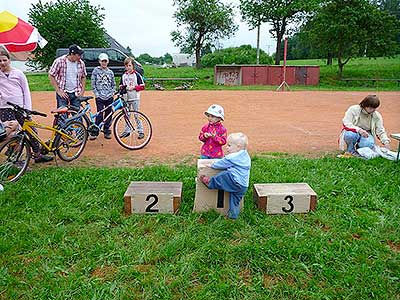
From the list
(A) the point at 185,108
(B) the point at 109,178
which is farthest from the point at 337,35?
(B) the point at 109,178

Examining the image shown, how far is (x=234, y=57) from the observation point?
3078cm

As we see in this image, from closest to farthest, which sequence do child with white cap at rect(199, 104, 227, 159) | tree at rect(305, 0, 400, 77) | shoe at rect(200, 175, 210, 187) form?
shoe at rect(200, 175, 210, 187)
child with white cap at rect(199, 104, 227, 159)
tree at rect(305, 0, 400, 77)

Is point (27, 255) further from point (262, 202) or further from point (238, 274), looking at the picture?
point (262, 202)

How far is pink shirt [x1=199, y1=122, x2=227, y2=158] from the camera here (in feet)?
13.4

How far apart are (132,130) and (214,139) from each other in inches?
91.8

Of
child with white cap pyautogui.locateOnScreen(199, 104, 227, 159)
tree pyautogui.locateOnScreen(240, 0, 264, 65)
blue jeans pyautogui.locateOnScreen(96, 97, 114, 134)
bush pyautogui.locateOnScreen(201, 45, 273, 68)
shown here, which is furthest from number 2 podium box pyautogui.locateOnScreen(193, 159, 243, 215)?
bush pyautogui.locateOnScreen(201, 45, 273, 68)

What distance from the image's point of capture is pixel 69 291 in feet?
8.13

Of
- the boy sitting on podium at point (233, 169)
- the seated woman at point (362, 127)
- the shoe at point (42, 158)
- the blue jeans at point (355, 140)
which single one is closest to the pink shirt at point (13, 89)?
the shoe at point (42, 158)

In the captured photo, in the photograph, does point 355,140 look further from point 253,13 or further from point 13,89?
Result: point 253,13

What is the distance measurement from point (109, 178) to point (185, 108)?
22.9 feet

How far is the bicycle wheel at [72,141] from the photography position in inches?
201

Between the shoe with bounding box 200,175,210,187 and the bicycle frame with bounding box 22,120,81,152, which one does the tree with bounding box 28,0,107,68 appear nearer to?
the bicycle frame with bounding box 22,120,81,152

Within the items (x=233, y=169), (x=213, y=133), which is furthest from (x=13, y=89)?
(x=233, y=169)

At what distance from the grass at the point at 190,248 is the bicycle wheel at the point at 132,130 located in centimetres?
171
